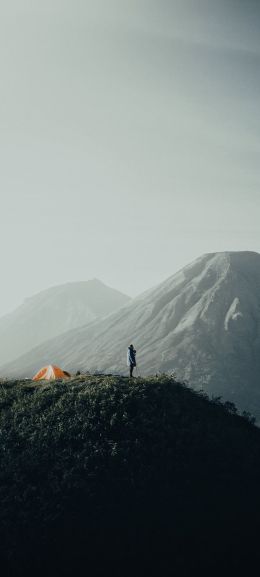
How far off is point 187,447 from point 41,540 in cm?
701

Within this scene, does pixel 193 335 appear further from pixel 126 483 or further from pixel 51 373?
pixel 126 483

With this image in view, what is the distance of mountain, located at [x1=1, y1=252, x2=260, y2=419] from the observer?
90.2 m

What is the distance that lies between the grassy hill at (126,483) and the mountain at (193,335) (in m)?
58.9

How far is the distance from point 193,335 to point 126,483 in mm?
90915

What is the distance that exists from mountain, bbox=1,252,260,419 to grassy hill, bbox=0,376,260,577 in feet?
193

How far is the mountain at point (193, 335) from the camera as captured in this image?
296ft

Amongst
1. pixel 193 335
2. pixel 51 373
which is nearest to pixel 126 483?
pixel 51 373

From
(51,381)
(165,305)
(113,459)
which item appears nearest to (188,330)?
(165,305)

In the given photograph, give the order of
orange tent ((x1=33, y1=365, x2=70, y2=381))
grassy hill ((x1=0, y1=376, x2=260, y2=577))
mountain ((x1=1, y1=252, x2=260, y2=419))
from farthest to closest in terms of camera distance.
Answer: mountain ((x1=1, y1=252, x2=260, y2=419)) < orange tent ((x1=33, y1=365, x2=70, y2=381)) < grassy hill ((x1=0, y1=376, x2=260, y2=577))

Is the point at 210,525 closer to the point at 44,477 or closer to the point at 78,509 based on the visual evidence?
the point at 78,509

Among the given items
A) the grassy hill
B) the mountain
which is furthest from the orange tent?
the mountain

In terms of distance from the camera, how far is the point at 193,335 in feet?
346

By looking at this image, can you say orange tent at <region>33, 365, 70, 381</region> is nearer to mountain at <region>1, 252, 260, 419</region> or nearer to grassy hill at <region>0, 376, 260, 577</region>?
grassy hill at <region>0, 376, 260, 577</region>

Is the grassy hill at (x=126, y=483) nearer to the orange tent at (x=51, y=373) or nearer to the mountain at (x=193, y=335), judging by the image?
the orange tent at (x=51, y=373)
